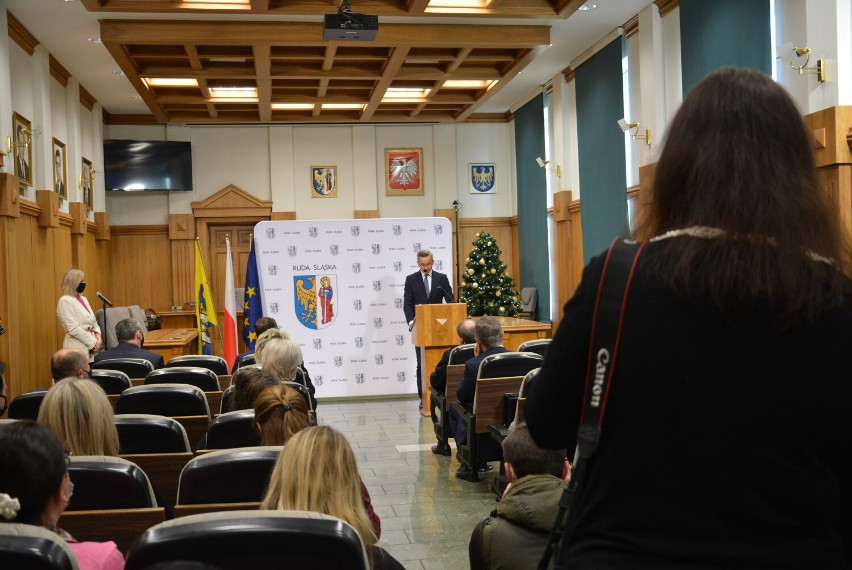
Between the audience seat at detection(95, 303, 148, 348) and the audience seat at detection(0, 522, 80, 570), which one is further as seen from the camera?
the audience seat at detection(95, 303, 148, 348)

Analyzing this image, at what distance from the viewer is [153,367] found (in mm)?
6910

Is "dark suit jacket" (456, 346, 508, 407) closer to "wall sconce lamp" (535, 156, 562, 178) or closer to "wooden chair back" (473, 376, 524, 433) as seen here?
"wooden chair back" (473, 376, 524, 433)

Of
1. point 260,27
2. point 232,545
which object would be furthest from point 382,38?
point 232,545

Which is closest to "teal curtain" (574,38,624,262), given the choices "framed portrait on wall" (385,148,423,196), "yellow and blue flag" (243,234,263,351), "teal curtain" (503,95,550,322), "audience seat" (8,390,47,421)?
"teal curtain" (503,95,550,322)

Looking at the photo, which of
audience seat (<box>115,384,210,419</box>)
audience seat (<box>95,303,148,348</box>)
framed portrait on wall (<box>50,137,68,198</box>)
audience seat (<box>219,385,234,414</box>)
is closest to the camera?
audience seat (<box>115,384,210,419</box>)

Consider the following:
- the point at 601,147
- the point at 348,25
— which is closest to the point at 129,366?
the point at 348,25

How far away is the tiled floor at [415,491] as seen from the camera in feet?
16.5

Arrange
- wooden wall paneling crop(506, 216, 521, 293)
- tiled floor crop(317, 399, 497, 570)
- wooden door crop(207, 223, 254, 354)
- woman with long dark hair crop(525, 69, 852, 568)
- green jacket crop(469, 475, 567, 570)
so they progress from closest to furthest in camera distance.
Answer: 1. woman with long dark hair crop(525, 69, 852, 568)
2. green jacket crop(469, 475, 567, 570)
3. tiled floor crop(317, 399, 497, 570)
4. wooden door crop(207, 223, 254, 354)
5. wooden wall paneling crop(506, 216, 521, 293)

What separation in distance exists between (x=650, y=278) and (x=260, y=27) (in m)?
9.78

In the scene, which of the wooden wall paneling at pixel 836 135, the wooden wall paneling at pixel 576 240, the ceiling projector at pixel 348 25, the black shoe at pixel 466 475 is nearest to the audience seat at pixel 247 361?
the black shoe at pixel 466 475

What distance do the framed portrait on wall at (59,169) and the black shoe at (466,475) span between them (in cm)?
767

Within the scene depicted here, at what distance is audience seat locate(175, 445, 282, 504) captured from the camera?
2.71 metres

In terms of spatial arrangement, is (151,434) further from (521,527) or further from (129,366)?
(129,366)

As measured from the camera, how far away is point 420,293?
10.2 meters
